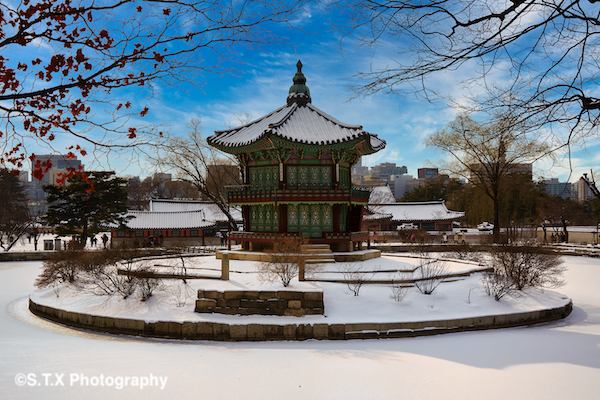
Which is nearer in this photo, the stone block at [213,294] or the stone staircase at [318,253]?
the stone block at [213,294]

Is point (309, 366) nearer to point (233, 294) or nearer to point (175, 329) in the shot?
point (233, 294)

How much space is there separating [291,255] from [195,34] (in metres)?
9.53

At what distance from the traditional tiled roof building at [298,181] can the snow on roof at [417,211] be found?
98.6ft

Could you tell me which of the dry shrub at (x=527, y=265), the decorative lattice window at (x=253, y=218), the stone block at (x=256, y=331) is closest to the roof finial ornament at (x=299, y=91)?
the decorative lattice window at (x=253, y=218)

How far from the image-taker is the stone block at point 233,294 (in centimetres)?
1148

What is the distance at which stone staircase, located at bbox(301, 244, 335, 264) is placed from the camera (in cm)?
1661

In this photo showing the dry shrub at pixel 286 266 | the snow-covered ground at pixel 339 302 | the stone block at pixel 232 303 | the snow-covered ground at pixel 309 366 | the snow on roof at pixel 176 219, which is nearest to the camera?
the snow-covered ground at pixel 309 366

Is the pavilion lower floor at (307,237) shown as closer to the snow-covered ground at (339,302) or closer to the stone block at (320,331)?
the snow-covered ground at (339,302)

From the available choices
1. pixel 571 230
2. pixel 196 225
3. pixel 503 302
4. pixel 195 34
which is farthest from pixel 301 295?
pixel 571 230

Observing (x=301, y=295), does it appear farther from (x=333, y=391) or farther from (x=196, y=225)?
(x=196, y=225)

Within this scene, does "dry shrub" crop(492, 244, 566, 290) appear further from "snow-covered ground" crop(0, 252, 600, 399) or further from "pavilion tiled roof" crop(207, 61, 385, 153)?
"pavilion tiled roof" crop(207, 61, 385, 153)

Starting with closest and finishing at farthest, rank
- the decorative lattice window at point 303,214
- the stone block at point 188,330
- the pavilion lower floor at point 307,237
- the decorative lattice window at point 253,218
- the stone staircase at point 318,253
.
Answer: the stone block at point 188,330, the stone staircase at point 318,253, the pavilion lower floor at point 307,237, the decorative lattice window at point 303,214, the decorative lattice window at point 253,218

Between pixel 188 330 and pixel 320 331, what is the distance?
11.9 ft

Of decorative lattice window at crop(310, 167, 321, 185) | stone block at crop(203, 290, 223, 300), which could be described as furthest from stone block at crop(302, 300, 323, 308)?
decorative lattice window at crop(310, 167, 321, 185)
